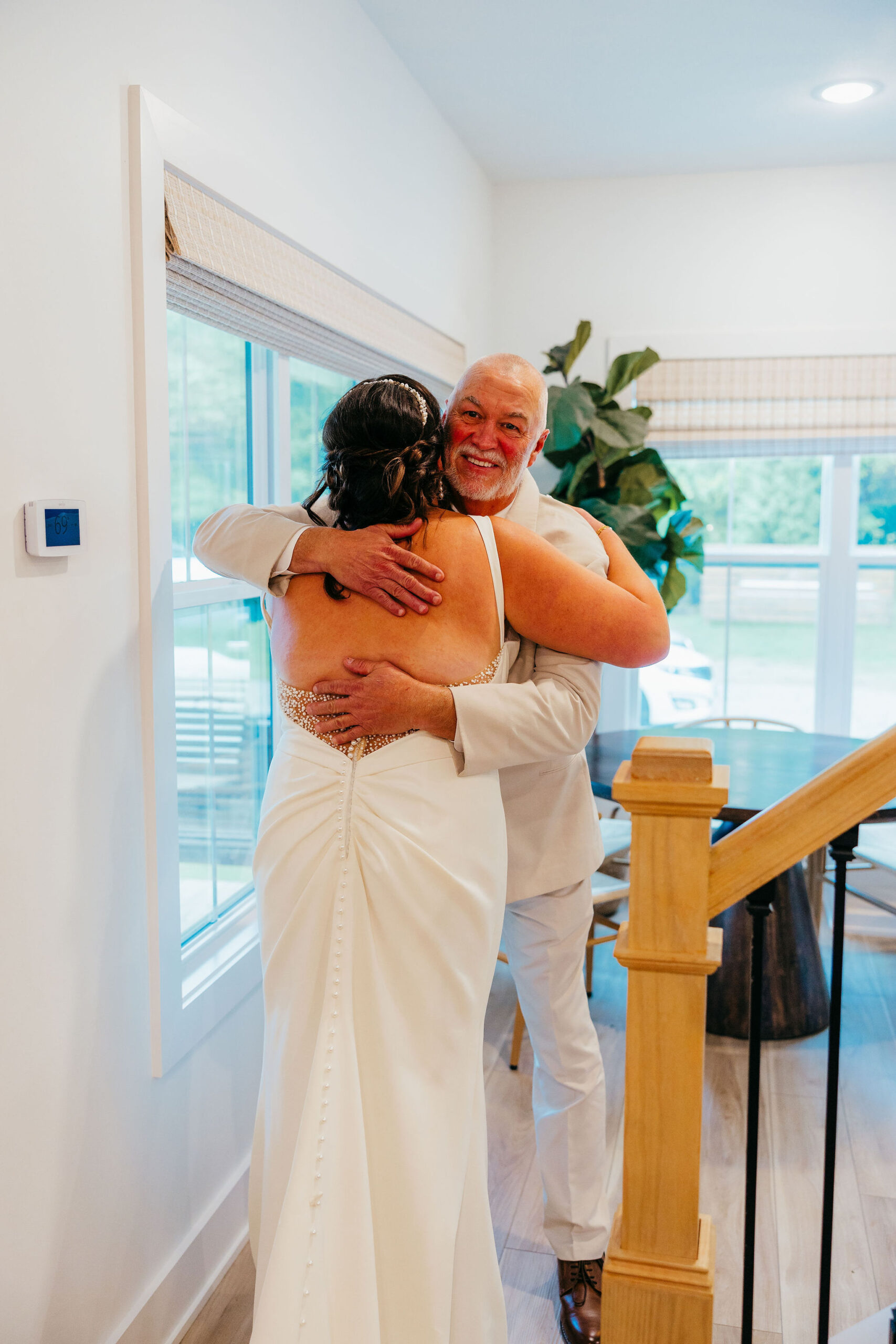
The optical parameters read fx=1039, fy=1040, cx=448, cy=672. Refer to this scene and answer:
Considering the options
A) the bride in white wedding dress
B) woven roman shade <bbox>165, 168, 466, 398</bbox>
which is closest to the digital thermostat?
the bride in white wedding dress

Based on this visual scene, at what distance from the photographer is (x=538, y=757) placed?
1.60 m

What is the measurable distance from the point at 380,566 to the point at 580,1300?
1441 millimetres

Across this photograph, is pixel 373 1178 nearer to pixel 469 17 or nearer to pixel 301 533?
pixel 301 533

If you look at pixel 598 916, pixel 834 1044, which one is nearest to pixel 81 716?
pixel 834 1044

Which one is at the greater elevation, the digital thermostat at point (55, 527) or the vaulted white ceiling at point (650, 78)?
the vaulted white ceiling at point (650, 78)

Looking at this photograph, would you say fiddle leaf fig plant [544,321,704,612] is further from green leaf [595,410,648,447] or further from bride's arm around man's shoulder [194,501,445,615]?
bride's arm around man's shoulder [194,501,445,615]

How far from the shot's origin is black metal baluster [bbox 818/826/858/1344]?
1161mm

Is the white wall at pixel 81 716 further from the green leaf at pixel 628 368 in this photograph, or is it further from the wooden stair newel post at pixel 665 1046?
the green leaf at pixel 628 368

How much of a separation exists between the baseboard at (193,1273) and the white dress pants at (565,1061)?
67 cm

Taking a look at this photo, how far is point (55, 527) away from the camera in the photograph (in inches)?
57.5

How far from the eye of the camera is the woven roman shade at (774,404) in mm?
4156

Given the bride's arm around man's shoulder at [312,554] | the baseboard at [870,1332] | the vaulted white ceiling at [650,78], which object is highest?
the vaulted white ceiling at [650,78]

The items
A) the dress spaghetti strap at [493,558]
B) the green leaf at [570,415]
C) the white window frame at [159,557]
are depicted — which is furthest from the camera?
the green leaf at [570,415]

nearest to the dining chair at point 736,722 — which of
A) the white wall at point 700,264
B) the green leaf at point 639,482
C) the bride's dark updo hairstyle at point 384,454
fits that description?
the green leaf at point 639,482
